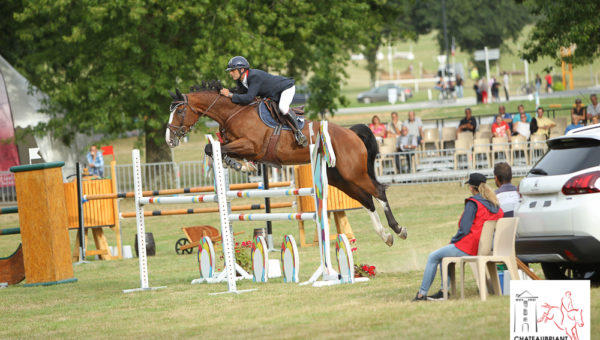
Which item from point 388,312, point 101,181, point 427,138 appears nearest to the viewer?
point 388,312

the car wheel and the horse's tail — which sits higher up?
the horse's tail

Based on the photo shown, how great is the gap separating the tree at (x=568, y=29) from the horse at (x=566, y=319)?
59.8ft

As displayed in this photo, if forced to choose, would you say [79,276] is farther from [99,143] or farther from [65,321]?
[99,143]

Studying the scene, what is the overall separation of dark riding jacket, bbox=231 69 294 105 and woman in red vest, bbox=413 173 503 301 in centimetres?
417

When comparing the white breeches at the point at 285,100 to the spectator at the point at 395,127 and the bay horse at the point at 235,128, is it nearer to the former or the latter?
the bay horse at the point at 235,128

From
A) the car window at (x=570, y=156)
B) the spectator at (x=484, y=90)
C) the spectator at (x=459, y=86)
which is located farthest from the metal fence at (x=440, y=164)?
the spectator at (x=459, y=86)

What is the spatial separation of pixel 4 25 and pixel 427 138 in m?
15.3

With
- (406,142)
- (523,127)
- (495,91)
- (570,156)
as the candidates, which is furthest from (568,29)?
(495,91)

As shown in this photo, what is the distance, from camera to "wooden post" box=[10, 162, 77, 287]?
1291cm

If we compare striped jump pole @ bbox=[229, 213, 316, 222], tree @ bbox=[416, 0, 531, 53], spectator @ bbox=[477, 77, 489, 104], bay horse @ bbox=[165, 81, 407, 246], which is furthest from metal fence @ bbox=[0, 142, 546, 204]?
tree @ bbox=[416, 0, 531, 53]

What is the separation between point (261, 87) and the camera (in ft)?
39.9

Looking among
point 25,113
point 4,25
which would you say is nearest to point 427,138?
point 25,113

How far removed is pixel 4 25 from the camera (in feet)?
107

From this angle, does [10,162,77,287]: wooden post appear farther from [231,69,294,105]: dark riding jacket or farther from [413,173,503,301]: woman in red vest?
[413,173,503,301]: woman in red vest
